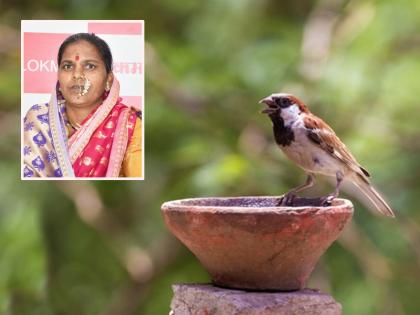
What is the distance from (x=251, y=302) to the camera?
3035mm

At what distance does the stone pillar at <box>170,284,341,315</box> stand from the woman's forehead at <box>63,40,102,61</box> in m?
0.97

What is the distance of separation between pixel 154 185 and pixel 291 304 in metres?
4.01

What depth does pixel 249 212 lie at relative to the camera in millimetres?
2965

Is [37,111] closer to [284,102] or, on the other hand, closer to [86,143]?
[86,143]

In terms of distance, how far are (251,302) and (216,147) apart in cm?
323

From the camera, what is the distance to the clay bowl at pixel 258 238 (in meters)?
2.98

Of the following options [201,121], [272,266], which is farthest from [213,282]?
[201,121]

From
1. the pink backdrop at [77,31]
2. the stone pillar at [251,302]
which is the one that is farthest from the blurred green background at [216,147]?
the stone pillar at [251,302]

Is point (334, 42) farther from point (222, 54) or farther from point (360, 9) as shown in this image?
point (222, 54)

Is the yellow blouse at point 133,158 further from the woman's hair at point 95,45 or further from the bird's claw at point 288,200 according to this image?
the bird's claw at point 288,200

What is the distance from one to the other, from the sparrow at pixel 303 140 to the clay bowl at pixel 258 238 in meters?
0.34

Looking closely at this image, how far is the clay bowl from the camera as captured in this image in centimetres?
298

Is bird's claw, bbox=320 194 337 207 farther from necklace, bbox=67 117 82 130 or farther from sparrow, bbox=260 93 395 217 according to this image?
necklace, bbox=67 117 82 130

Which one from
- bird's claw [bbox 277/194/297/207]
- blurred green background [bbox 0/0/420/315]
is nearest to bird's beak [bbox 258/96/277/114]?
bird's claw [bbox 277/194/297/207]
